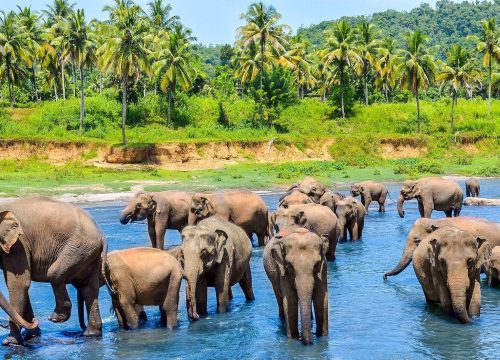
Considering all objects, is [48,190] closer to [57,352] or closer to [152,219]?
[152,219]

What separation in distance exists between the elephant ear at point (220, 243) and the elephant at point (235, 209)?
5.60 metres

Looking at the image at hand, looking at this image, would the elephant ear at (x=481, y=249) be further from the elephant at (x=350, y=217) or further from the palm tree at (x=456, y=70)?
the palm tree at (x=456, y=70)

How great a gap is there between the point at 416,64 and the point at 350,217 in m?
39.8

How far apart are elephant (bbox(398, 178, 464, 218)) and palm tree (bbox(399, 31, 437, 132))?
3456 centimetres

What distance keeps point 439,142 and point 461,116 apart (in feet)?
29.4

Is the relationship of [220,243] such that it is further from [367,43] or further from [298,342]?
[367,43]

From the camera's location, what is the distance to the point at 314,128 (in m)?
62.9

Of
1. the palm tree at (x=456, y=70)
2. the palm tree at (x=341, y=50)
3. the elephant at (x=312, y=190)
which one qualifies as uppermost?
the palm tree at (x=341, y=50)

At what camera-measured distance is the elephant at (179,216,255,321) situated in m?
12.2

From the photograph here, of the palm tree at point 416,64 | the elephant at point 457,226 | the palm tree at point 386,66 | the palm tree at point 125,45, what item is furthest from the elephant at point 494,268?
the palm tree at point 386,66

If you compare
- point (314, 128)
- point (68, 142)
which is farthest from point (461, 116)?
point (68, 142)

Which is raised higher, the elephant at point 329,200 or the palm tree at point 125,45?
the palm tree at point 125,45

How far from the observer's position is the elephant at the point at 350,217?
73.2 ft

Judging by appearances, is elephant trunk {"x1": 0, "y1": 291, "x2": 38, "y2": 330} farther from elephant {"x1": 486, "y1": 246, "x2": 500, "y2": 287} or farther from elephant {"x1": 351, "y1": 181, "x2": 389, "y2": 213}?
elephant {"x1": 351, "y1": 181, "x2": 389, "y2": 213}
